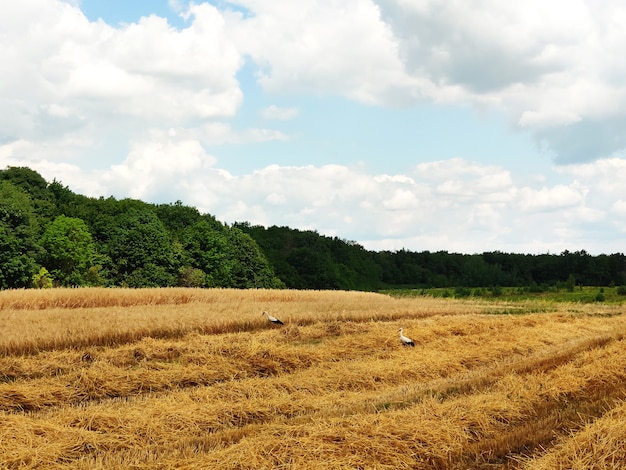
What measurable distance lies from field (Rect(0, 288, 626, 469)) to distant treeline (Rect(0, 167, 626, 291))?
2801 centimetres

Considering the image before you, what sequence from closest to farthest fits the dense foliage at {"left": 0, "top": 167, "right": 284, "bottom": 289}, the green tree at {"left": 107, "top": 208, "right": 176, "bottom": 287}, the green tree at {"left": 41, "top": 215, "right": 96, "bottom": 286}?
the dense foliage at {"left": 0, "top": 167, "right": 284, "bottom": 289}, the green tree at {"left": 41, "top": 215, "right": 96, "bottom": 286}, the green tree at {"left": 107, "top": 208, "right": 176, "bottom": 287}

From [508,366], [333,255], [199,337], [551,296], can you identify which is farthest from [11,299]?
[333,255]

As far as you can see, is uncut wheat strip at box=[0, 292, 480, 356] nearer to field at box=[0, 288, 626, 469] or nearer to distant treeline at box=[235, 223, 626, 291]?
field at box=[0, 288, 626, 469]

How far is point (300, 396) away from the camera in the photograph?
1132cm

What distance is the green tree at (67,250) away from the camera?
1940 inches

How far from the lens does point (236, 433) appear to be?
845 cm

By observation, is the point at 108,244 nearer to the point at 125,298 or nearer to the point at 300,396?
the point at 125,298

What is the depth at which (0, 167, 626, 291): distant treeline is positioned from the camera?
46062 mm

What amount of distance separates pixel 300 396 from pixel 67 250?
4331 cm

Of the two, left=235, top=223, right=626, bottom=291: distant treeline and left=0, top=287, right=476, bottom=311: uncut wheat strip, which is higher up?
left=235, top=223, right=626, bottom=291: distant treeline

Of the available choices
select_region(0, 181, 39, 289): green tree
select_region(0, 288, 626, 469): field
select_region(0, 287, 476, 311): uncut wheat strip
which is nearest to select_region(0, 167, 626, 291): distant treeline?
select_region(0, 181, 39, 289): green tree

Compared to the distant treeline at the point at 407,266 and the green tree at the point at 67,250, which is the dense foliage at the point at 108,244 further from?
the distant treeline at the point at 407,266

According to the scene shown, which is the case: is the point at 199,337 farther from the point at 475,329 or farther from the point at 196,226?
the point at 196,226

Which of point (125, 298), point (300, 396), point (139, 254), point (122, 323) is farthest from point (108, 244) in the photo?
point (300, 396)
